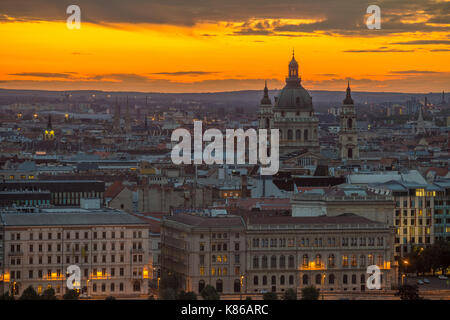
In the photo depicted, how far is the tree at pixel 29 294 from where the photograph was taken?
9341 centimetres

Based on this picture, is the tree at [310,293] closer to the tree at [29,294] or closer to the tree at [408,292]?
the tree at [408,292]

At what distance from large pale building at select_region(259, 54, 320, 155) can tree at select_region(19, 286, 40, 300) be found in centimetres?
9714

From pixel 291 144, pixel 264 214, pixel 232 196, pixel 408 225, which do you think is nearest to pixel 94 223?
pixel 264 214

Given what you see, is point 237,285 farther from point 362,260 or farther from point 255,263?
point 362,260

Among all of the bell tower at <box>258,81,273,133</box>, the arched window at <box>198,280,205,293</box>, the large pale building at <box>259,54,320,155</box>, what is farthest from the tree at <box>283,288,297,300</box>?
the bell tower at <box>258,81,273,133</box>

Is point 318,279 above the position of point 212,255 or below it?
below

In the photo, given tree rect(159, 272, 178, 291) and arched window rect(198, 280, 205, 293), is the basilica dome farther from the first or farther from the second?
arched window rect(198, 280, 205, 293)

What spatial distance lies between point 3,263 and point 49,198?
31.5 m

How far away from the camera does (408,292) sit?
99.8 m

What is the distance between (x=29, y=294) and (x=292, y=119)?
102 meters

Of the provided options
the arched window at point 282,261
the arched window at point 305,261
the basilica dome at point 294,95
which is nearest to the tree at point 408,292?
the arched window at point 305,261

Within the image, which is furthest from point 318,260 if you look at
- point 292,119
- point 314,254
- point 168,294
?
point 292,119

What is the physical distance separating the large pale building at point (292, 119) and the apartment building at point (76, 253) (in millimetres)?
87661

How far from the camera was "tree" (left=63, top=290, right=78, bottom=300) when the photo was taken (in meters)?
94.9
